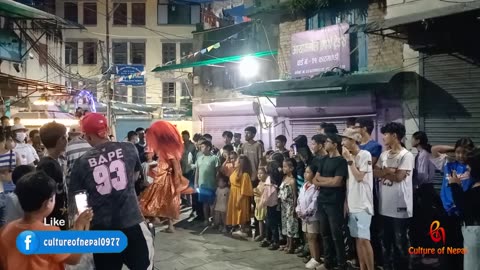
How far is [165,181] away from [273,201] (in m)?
2.06

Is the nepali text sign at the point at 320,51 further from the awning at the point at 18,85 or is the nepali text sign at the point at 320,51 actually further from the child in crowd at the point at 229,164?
the awning at the point at 18,85

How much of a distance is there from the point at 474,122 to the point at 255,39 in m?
8.28

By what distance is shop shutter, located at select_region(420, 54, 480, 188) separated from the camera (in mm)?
8375

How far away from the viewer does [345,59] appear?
1102 cm

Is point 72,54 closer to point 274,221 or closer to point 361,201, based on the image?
point 274,221

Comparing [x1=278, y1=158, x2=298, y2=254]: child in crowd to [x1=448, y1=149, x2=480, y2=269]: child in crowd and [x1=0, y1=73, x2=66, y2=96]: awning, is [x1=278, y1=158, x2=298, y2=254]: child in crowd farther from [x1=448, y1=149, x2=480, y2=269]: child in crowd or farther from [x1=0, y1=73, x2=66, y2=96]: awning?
[x1=0, y1=73, x2=66, y2=96]: awning

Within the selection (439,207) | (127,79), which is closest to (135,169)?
(439,207)

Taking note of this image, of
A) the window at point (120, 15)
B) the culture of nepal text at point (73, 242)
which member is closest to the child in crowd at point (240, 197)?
the culture of nepal text at point (73, 242)

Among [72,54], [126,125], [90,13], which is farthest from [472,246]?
[90,13]

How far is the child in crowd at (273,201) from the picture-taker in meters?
8.25

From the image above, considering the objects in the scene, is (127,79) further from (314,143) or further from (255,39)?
(314,143)

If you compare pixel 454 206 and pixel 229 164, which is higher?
pixel 229 164

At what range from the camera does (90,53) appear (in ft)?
119

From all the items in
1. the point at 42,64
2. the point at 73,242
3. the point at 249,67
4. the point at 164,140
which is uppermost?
the point at 42,64
